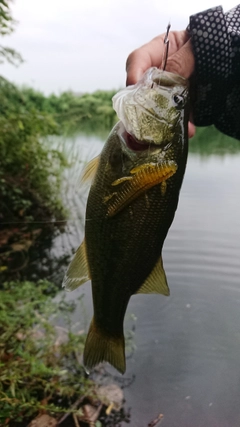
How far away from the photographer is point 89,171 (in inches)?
61.1

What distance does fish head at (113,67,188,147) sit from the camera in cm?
149

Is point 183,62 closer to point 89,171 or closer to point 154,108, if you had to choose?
point 154,108

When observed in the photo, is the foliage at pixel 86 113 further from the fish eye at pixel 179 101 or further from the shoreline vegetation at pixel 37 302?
the fish eye at pixel 179 101

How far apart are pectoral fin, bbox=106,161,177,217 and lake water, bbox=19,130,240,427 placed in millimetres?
223

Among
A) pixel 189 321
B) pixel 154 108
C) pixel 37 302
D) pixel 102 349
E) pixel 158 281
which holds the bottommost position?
pixel 189 321

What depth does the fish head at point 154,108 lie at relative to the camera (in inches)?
58.5

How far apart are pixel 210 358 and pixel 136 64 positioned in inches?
92.1

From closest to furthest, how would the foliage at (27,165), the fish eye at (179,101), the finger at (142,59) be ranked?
the fish eye at (179,101) → the finger at (142,59) → the foliage at (27,165)

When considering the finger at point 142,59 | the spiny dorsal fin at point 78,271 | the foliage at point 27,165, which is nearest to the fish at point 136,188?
the spiny dorsal fin at point 78,271

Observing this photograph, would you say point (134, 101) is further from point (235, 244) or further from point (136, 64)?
point (235, 244)

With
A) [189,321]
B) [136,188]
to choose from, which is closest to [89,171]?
[136,188]

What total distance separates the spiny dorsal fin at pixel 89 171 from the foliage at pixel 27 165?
11.2 ft

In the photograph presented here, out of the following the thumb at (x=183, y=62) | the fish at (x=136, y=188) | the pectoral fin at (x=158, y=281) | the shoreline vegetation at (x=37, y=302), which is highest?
the thumb at (x=183, y=62)

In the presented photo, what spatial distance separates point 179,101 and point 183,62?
339 mm
